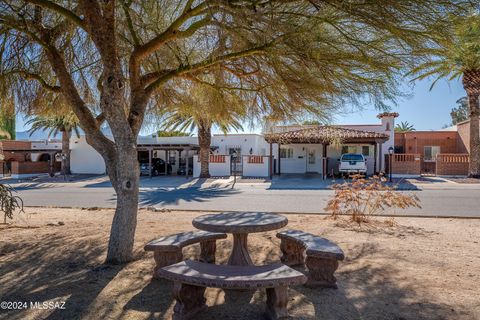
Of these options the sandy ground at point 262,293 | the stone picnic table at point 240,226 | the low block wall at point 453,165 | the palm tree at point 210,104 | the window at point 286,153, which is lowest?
the sandy ground at point 262,293

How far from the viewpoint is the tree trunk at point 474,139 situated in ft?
78.4

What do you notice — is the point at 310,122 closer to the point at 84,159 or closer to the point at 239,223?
the point at 239,223

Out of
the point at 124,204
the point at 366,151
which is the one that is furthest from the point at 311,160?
the point at 124,204

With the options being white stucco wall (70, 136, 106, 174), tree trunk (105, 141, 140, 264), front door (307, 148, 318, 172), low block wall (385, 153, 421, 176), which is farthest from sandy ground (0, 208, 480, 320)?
white stucco wall (70, 136, 106, 174)

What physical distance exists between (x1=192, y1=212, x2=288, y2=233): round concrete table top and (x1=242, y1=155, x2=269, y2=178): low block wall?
22.2 m

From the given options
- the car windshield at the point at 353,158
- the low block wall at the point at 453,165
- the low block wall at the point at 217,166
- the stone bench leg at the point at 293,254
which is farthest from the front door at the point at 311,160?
the stone bench leg at the point at 293,254

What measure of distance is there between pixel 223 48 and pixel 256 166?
2214cm

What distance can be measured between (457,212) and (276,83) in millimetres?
8074

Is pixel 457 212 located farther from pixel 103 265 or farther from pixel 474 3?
pixel 103 265

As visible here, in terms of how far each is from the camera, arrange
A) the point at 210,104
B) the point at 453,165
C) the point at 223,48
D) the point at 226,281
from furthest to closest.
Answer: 1. the point at 453,165
2. the point at 210,104
3. the point at 223,48
4. the point at 226,281

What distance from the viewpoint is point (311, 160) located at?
30.2 metres

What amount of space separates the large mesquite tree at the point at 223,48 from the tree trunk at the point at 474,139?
75.1 ft

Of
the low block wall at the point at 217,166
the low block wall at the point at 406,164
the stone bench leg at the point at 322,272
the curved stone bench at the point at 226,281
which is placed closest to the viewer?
the curved stone bench at the point at 226,281

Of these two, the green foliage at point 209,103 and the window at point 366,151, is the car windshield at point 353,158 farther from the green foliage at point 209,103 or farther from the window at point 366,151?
the green foliage at point 209,103
